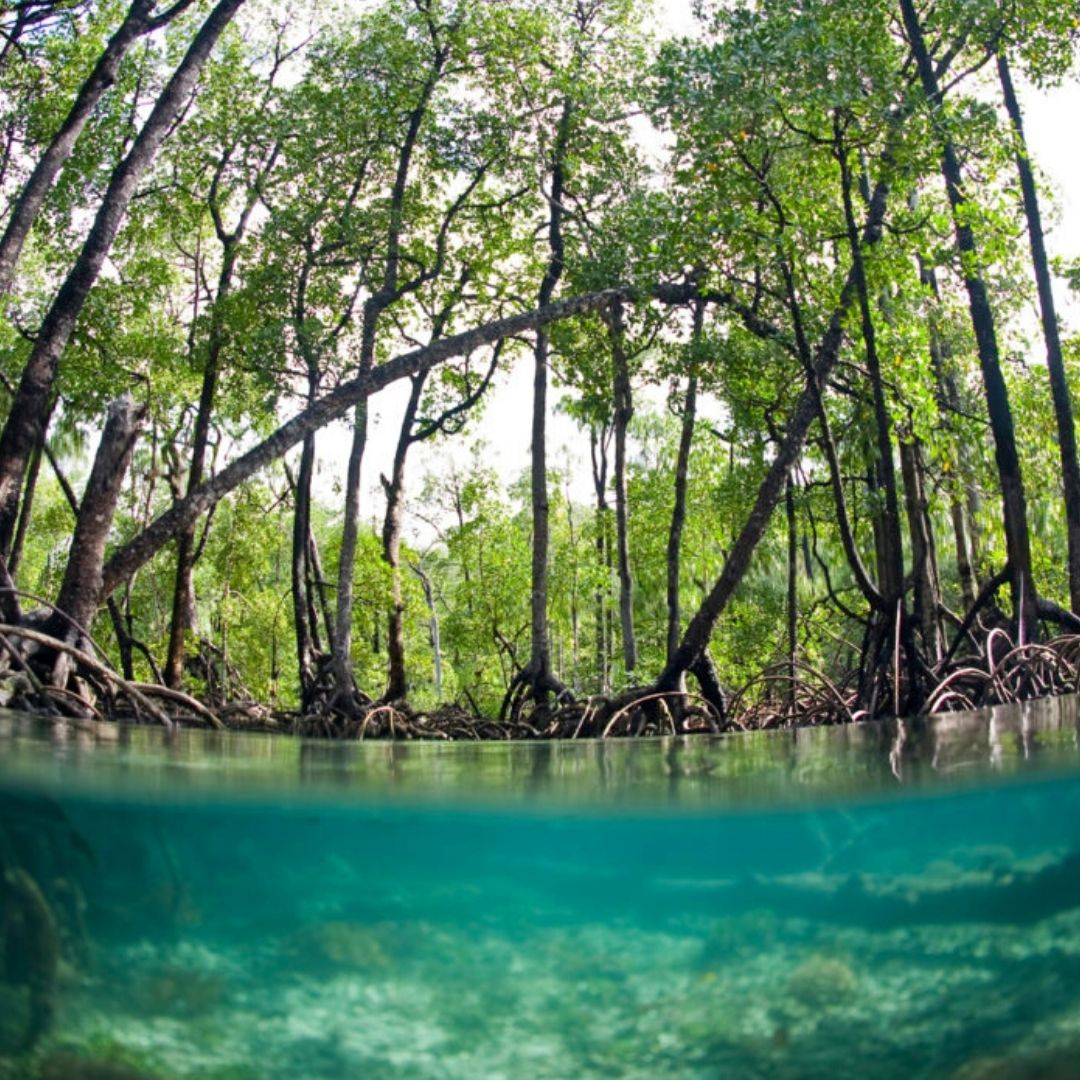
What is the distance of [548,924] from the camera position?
95.8 inches

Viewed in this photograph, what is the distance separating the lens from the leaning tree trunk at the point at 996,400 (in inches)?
330

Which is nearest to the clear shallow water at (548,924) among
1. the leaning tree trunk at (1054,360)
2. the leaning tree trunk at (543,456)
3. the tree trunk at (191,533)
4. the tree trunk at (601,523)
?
the leaning tree trunk at (1054,360)

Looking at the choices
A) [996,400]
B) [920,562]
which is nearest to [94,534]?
[920,562]

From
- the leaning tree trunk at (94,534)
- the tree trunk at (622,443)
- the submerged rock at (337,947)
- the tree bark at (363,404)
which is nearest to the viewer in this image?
the submerged rock at (337,947)

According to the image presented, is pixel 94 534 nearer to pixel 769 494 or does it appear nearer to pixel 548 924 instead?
pixel 769 494

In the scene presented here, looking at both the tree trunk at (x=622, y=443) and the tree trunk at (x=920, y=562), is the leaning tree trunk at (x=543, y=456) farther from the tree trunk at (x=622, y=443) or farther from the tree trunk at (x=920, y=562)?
the tree trunk at (x=920, y=562)

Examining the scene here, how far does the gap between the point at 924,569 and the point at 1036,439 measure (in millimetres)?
5462

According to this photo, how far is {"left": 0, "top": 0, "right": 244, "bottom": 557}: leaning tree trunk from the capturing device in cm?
748

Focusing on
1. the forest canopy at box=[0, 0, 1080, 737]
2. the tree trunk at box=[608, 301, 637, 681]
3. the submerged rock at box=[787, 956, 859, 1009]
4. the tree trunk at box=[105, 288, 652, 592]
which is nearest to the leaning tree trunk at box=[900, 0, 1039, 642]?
the forest canopy at box=[0, 0, 1080, 737]

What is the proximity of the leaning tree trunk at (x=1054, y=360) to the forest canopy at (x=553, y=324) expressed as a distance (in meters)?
0.04

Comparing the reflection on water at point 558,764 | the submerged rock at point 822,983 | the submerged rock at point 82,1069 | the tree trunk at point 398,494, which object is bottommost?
the submerged rock at point 82,1069

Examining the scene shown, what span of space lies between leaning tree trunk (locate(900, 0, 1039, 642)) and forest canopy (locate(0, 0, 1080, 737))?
0.14ft

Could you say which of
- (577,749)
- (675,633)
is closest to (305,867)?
(577,749)

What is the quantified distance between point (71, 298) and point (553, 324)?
5903 millimetres
